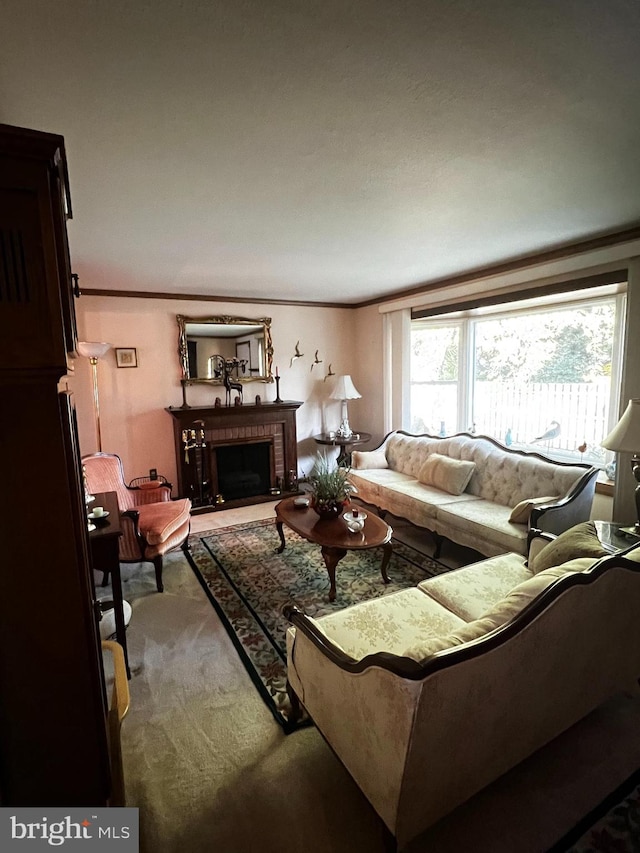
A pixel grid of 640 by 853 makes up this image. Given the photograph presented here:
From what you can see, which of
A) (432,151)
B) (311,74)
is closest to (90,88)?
(311,74)

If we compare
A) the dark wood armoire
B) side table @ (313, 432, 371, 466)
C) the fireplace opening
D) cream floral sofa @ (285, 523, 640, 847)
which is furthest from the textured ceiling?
side table @ (313, 432, 371, 466)

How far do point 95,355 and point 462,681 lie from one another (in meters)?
3.94

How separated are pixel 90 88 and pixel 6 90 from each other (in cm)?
26

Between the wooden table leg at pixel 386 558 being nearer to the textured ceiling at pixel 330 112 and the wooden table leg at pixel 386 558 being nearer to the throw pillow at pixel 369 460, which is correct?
the throw pillow at pixel 369 460

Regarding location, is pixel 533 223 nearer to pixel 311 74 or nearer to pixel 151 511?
pixel 311 74

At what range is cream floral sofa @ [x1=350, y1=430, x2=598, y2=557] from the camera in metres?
3.07

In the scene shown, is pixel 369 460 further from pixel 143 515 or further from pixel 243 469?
pixel 143 515

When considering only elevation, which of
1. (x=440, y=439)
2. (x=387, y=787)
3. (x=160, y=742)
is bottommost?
(x=160, y=742)

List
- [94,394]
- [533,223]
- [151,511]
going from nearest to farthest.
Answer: [533,223], [151,511], [94,394]

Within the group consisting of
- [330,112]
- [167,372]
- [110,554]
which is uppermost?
[330,112]

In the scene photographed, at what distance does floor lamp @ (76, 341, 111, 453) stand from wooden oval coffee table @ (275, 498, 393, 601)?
2.25 meters

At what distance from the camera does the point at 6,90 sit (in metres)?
1.31

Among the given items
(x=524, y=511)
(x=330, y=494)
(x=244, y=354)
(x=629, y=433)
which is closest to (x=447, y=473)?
(x=524, y=511)

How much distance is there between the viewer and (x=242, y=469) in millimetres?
5203
